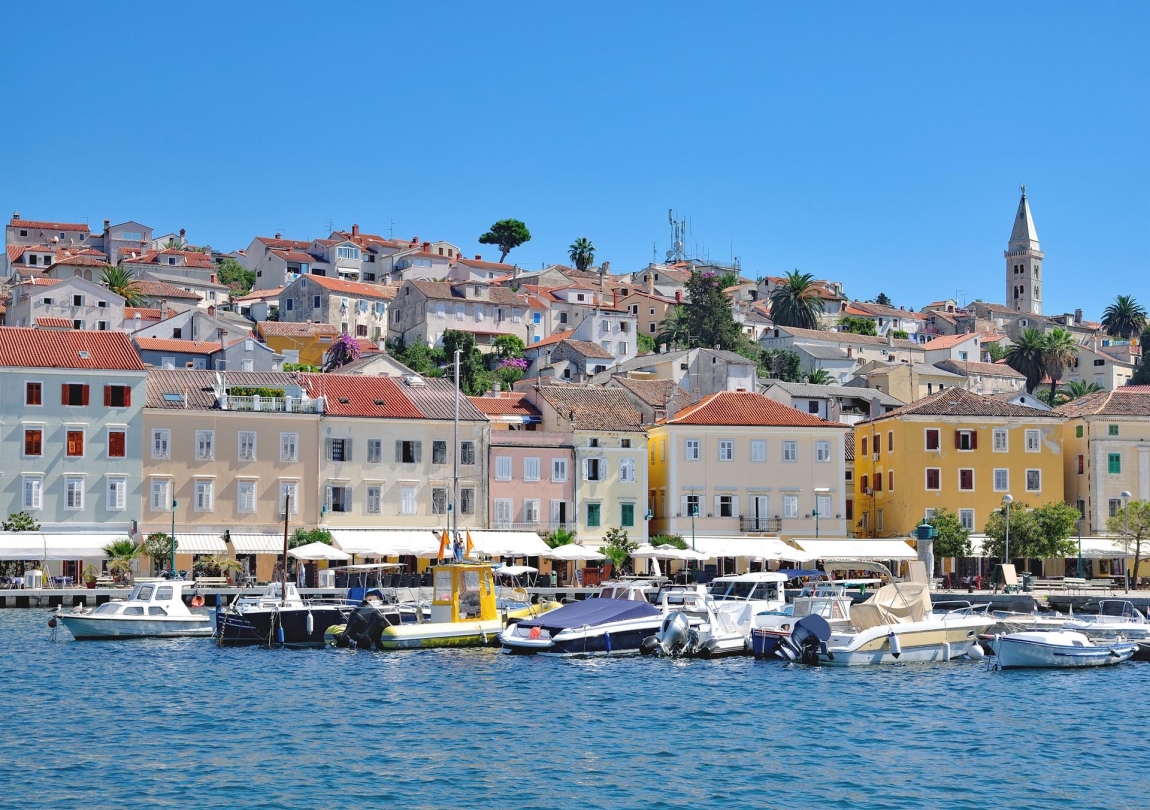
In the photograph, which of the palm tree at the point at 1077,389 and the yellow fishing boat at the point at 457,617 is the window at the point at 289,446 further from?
the palm tree at the point at 1077,389

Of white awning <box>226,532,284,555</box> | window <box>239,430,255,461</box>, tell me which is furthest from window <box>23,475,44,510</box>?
window <box>239,430,255,461</box>

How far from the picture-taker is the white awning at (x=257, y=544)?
222ft

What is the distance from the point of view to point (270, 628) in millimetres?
49219

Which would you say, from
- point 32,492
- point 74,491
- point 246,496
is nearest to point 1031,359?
point 246,496

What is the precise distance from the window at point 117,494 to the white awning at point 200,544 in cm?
268

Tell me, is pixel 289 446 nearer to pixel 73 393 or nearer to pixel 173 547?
pixel 173 547

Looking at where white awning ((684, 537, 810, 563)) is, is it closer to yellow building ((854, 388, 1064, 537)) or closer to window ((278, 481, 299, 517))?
yellow building ((854, 388, 1064, 537))

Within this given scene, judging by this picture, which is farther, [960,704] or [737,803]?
[960,704]

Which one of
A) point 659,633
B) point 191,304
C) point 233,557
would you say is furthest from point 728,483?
point 191,304

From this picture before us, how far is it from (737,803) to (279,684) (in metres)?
17.2

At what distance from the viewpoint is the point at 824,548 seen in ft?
239

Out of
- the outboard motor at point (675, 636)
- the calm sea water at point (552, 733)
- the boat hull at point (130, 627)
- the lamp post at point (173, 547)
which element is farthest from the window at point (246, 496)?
the outboard motor at point (675, 636)

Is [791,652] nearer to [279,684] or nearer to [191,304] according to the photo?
[279,684]

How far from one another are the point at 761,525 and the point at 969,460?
11451 millimetres
